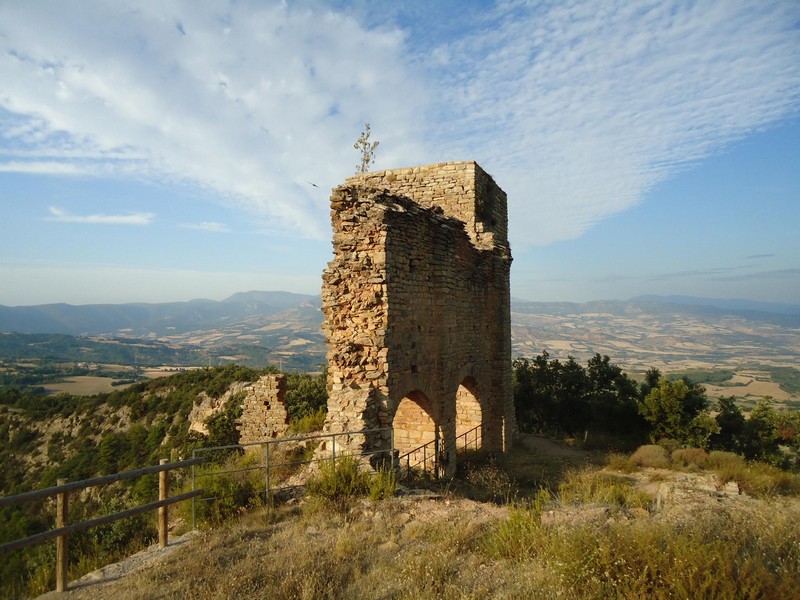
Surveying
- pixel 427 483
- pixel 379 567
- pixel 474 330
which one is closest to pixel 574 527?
pixel 379 567

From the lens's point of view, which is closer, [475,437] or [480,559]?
[480,559]

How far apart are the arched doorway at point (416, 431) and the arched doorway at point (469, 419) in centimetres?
339

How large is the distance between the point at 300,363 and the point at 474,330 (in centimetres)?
8513

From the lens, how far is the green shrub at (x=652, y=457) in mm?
12633

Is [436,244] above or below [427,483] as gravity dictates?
above

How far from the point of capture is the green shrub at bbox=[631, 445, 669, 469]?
41.4 feet

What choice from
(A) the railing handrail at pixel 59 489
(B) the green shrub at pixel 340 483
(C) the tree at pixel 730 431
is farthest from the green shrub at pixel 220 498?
(C) the tree at pixel 730 431

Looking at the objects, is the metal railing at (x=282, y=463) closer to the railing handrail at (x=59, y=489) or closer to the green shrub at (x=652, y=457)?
the railing handrail at (x=59, y=489)

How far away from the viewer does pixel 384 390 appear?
8156 mm

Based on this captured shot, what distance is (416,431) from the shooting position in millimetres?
10016

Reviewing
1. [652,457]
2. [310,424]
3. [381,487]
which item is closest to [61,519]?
[381,487]

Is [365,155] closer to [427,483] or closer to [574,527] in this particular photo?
[427,483]

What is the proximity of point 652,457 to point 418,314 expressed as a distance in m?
8.89

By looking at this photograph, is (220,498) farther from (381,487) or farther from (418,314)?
(418,314)
